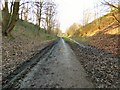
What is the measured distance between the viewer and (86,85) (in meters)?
7.39

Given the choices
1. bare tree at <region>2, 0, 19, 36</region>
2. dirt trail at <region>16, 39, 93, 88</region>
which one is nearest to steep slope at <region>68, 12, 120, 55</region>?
dirt trail at <region>16, 39, 93, 88</region>

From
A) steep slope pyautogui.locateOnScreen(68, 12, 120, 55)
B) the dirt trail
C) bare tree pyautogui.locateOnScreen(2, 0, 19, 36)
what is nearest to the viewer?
the dirt trail

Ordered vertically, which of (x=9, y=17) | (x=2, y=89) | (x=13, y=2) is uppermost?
(x=13, y=2)

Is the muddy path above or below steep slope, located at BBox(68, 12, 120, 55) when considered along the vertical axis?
below

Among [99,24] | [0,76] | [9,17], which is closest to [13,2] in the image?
[9,17]

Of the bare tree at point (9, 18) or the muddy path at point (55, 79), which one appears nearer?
the muddy path at point (55, 79)

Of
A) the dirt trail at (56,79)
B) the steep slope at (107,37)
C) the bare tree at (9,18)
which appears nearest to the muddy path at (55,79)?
the dirt trail at (56,79)

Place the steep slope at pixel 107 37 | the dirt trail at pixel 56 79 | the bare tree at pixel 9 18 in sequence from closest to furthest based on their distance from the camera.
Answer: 1. the dirt trail at pixel 56 79
2. the steep slope at pixel 107 37
3. the bare tree at pixel 9 18

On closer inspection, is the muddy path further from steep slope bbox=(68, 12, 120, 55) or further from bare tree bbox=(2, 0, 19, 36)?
bare tree bbox=(2, 0, 19, 36)

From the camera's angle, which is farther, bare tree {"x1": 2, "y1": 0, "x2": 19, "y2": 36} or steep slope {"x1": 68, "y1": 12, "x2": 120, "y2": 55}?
bare tree {"x1": 2, "y1": 0, "x2": 19, "y2": 36}

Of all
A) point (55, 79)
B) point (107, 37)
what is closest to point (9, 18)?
point (107, 37)

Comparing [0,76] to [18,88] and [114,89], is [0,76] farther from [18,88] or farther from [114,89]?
[114,89]

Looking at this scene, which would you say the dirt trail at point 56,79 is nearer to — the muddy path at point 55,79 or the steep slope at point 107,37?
the muddy path at point 55,79

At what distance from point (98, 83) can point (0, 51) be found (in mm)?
9515
